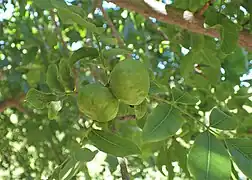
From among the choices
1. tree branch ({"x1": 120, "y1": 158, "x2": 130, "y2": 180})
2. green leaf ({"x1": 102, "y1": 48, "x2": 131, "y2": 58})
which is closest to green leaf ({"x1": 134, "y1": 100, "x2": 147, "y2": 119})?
green leaf ({"x1": 102, "y1": 48, "x2": 131, "y2": 58})

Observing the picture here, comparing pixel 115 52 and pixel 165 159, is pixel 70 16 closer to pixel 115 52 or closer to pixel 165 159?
pixel 115 52

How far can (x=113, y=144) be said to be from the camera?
3.27ft

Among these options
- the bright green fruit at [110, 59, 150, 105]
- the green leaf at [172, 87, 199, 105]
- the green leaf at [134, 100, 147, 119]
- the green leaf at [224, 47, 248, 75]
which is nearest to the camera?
the bright green fruit at [110, 59, 150, 105]

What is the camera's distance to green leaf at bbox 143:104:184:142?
1002 millimetres

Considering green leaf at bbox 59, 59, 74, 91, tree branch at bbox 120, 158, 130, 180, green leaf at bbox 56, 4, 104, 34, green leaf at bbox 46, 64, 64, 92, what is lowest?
tree branch at bbox 120, 158, 130, 180

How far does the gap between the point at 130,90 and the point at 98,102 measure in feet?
0.20

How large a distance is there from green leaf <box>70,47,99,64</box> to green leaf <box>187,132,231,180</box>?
0.26 m

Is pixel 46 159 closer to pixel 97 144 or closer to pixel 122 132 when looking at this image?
pixel 122 132

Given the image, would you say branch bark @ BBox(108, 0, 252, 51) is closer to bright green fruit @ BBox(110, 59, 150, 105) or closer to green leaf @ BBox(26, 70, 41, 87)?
bright green fruit @ BBox(110, 59, 150, 105)

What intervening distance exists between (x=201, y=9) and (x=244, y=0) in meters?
0.16

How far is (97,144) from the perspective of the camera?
995 millimetres

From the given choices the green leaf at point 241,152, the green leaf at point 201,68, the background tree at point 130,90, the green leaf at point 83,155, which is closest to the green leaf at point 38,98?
the background tree at point 130,90

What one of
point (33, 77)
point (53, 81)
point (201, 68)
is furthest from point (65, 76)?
point (33, 77)

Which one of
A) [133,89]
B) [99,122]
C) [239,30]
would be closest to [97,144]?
[99,122]
